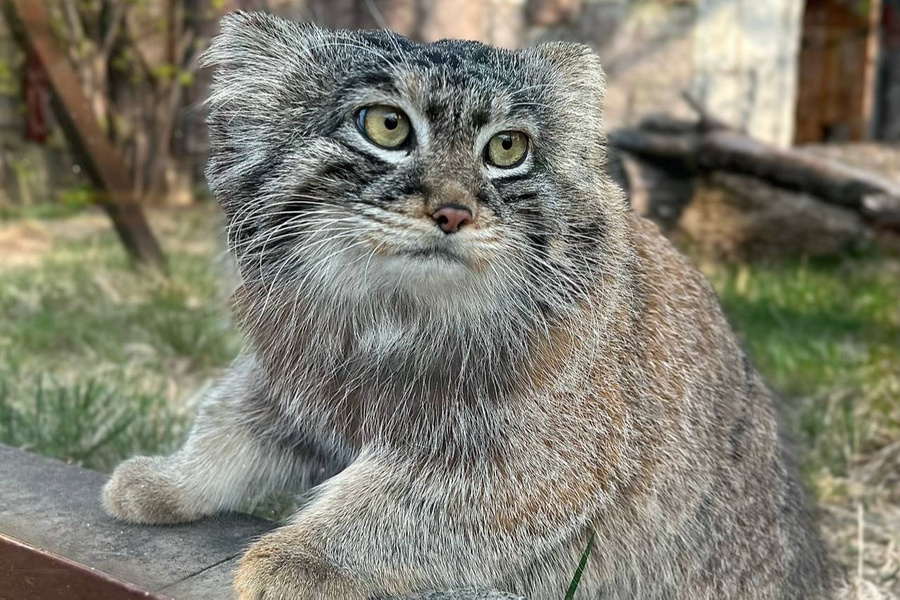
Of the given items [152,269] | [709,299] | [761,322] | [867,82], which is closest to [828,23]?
[867,82]

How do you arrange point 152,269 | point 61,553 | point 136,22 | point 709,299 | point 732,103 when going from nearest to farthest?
point 61,553
point 709,299
point 152,269
point 732,103
point 136,22

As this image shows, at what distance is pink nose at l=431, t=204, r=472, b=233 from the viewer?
2.13m

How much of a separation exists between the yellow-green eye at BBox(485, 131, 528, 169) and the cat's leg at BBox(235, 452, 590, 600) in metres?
0.71

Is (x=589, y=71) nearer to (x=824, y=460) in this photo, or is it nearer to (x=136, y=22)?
(x=824, y=460)

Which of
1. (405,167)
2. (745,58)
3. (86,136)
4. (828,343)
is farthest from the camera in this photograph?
(745,58)

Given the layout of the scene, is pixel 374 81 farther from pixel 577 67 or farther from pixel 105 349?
pixel 105 349

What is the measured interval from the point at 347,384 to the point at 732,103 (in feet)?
24.4

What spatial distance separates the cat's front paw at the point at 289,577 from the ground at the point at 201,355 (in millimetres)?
1450

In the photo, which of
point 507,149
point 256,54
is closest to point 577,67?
point 507,149

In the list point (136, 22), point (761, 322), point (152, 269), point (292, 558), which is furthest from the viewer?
point (136, 22)

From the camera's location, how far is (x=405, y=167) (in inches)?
87.7

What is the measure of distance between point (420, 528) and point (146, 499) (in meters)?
0.81

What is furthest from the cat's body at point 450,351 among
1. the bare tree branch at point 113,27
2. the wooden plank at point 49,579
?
the bare tree branch at point 113,27

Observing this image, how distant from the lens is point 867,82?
1339 centimetres
